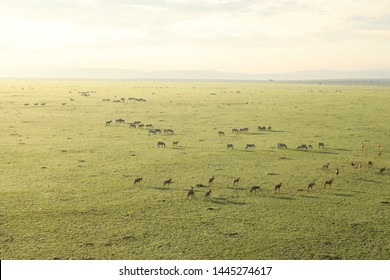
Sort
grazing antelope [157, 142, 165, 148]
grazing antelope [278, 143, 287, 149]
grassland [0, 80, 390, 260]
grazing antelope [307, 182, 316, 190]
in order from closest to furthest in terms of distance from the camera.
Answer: grassland [0, 80, 390, 260]
grazing antelope [307, 182, 316, 190]
grazing antelope [278, 143, 287, 149]
grazing antelope [157, 142, 165, 148]

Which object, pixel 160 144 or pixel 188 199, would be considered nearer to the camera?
pixel 188 199

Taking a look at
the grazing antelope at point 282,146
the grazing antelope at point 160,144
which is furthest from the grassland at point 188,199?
the grazing antelope at point 282,146

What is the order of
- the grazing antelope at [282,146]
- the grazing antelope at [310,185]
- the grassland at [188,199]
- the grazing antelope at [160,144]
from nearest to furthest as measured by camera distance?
the grassland at [188,199], the grazing antelope at [310,185], the grazing antelope at [282,146], the grazing antelope at [160,144]

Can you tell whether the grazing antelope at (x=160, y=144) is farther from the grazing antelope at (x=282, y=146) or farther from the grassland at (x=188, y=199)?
the grazing antelope at (x=282, y=146)

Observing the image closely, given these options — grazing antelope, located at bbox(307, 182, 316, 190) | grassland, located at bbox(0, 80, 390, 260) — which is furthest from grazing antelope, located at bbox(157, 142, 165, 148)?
grazing antelope, located at bbox(307, 182, 316, 190)

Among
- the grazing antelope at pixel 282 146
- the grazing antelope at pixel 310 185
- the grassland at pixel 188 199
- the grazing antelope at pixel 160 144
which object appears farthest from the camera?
the grazing antelope at pixel 160 144

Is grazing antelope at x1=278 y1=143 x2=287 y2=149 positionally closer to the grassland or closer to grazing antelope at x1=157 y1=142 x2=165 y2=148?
the grassland

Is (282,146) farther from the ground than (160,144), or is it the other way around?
(282,146)

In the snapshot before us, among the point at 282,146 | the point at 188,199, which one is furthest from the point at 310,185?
the point at 282,146

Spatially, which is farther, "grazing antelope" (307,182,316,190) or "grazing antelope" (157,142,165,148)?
"grazing antelope" (157,142,165,148)

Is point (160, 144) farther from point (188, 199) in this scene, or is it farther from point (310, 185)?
point (310, 185)
